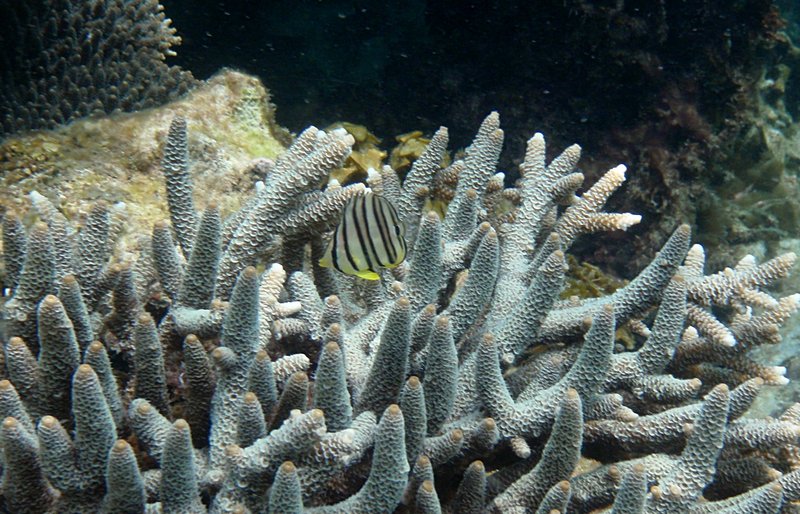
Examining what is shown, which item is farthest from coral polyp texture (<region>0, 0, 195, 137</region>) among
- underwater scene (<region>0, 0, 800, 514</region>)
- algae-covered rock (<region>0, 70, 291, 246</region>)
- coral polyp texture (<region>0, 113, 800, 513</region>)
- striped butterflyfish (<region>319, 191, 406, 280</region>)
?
striped butterflyfish (<region>319, 191, 406, 280</region>)

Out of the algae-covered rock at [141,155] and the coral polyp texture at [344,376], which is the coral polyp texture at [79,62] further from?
the coral polyp texture at [344,376]

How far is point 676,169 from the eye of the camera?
22.7ft

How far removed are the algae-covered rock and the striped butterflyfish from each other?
1.71 metres

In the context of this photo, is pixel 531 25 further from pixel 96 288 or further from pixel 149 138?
pixel 96 288

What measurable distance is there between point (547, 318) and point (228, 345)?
1698mm

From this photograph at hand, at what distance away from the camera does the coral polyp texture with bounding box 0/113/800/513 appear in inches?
74.8

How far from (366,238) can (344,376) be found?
1.92 ft

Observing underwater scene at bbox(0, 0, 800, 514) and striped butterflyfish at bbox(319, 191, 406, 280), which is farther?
striped butterflyfish at bbox(319, 191, 406, 280)

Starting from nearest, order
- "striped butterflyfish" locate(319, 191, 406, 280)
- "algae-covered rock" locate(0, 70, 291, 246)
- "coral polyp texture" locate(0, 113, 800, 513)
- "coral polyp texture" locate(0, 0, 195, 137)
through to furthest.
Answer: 1. "coral polyp texture" locate(0, 113, 800, 513)
2. "striped butterflyfish" locate(319, 191, 406, 280)
3. "algae-covered rock" locate(0, 70, 291, 246)
4. "coral polyp texture" locate(0, 0, 195, 137)

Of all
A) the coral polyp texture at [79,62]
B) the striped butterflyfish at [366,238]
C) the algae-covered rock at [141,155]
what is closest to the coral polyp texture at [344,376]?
the striped butterflyfish at [366,238]

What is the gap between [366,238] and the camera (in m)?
2.34

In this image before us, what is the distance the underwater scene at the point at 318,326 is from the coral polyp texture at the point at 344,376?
11mm

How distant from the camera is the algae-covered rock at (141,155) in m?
3.50

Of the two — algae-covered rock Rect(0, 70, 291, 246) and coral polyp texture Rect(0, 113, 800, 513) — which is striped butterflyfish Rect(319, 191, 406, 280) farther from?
algae-covered rock Rect(0, 70, 291, 246)
